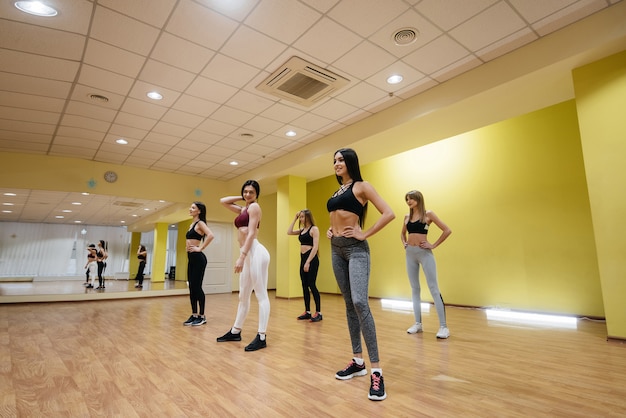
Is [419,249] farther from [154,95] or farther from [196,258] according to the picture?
[154,95]

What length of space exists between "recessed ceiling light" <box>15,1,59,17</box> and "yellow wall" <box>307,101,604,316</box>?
463cm

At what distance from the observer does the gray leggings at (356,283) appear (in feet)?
6.17

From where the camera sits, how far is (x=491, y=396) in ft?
5.67

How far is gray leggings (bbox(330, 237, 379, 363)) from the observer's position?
1.88 metres

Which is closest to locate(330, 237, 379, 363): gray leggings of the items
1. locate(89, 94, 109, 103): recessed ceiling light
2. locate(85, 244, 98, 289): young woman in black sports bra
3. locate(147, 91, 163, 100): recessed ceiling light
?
locate(147, 91, 163, 100): recessed ceiling light

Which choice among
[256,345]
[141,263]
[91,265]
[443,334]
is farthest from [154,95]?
[141,263]

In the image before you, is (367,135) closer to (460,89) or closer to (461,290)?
(460,89)

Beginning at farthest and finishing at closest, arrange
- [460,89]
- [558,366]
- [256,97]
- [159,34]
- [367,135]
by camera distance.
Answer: [367,135]
[256,97]
[460,89]
[159,34]
[558,366]

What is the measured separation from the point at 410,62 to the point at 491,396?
136 inches

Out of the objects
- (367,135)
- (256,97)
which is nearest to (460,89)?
(367,135)

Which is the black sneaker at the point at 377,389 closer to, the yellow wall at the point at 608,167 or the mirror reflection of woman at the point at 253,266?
the mirror reflection of woman at the point at 253,266

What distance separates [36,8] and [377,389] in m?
4.14

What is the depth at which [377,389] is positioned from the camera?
1724mm

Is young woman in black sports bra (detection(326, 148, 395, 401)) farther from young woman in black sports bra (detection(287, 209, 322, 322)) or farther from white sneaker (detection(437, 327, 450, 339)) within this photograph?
young woman in black sports bra (detection(287, 209, 322, 322))
